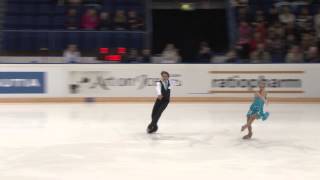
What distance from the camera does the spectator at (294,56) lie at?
660 inches

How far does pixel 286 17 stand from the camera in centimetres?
1791

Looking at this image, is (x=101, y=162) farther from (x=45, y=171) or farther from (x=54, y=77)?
(x=54, y=77)

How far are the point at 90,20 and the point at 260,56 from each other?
5435 millimetres

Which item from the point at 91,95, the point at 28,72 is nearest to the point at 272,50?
the point at 91,95

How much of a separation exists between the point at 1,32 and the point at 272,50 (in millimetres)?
8279

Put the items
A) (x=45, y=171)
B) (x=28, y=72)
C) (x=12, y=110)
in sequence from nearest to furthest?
1. (x=45, y=171)
2. (x=12, y=110)
3. (x=28, y=72)

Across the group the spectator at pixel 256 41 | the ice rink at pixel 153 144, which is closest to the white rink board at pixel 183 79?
the spectator at pixel 256 41

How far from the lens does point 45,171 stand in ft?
25.3

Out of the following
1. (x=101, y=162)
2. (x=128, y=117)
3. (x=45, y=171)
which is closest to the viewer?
(x=45, y=171)

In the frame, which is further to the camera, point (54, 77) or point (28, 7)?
point (28, 7)

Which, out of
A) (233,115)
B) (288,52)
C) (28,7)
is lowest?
(233,115)

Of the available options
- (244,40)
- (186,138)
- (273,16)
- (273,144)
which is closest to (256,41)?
(244,40)

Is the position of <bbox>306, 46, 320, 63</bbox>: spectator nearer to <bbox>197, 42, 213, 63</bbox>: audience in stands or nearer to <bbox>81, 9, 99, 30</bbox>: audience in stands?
<bbox>197, 42, 213, 63</bbox>: audience in stands

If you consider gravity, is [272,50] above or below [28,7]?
below
